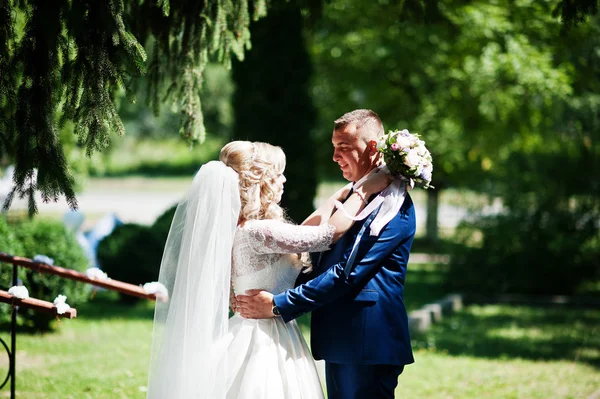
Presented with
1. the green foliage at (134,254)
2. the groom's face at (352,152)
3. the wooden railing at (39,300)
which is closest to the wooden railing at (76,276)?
the wooden railing at (39,300)

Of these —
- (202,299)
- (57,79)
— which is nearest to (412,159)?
(202,299)

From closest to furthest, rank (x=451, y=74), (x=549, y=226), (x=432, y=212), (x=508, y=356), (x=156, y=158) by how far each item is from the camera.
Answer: (x=508, y=356) → (x=549, y=226) → (x=451, y=74) → (x=432, y=212) → (x=156, y=158)

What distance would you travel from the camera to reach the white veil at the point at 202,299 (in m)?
3.96

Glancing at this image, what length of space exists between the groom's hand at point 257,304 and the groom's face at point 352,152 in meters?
0.86

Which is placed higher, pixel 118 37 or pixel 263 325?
pixel 118 37

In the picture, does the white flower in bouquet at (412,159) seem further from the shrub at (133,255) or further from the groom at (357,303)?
the shrub at (133,255)

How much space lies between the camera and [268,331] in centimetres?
416

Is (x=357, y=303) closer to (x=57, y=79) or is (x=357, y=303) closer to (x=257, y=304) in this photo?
(x=257, y=304)

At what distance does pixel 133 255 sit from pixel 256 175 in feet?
24.7

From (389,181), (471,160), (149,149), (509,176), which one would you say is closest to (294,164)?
(509,176)

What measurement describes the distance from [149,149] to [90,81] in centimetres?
5140

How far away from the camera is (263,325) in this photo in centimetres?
417

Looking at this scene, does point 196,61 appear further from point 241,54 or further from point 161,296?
point 161,296

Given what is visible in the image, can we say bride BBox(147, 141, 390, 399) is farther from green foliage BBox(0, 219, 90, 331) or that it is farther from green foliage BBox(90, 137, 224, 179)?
green foliage BBox(90, 137, 224, 179)
